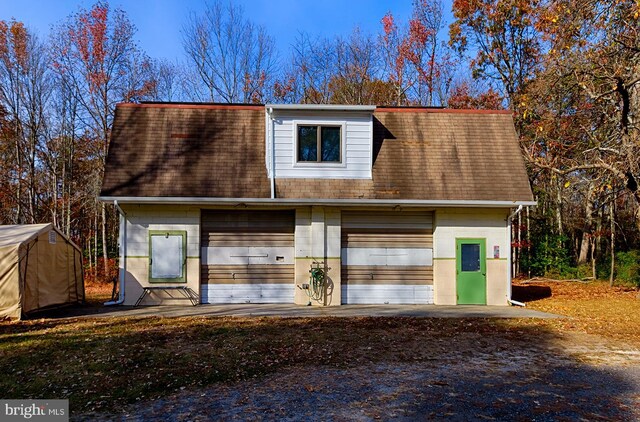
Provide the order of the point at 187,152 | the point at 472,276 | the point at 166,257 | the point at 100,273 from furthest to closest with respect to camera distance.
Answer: the point at 100,273
the point at 187,152
the point at 472,276
the point at 166,257

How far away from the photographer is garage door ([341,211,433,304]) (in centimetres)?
1373

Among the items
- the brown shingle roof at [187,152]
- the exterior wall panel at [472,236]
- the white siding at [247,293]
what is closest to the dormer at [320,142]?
the brown shingle roof at [187,152]

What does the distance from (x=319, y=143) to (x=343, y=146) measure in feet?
2.31

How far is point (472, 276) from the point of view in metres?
13.7

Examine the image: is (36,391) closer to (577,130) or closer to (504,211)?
(504,211)

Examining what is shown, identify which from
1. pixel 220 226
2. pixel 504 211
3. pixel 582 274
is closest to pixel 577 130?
pixel 504 211

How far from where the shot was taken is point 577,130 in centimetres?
1700

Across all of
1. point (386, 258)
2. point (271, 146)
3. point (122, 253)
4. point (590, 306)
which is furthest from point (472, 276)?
point (122, 253)

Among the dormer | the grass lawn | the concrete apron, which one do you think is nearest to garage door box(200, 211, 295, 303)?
the concrete apron

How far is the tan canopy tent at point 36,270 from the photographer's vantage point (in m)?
11.1

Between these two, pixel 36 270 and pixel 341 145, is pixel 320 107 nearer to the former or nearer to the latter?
pixel 341 145

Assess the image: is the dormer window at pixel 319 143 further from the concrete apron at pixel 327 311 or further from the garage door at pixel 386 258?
the concrete apron at pixel 327 311

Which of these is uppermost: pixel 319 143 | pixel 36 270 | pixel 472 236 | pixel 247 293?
pixel 319 143

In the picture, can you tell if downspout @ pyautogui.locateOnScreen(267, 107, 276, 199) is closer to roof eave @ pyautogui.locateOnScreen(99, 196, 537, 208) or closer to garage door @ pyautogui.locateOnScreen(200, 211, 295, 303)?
roof eave @ pyautogui.locateOnScreen(99, 196, 537, 208)
